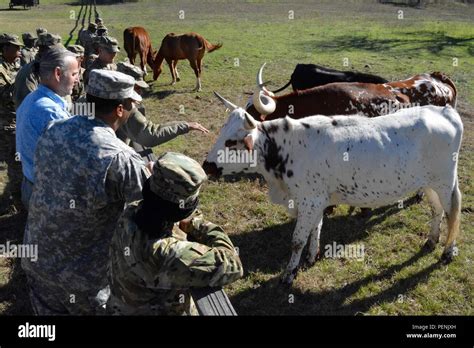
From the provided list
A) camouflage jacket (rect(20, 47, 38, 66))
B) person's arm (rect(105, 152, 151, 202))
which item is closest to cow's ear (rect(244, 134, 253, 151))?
person's arm (rect(105, 152, 151, 202))

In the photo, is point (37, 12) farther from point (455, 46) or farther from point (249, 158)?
point (249, 158)

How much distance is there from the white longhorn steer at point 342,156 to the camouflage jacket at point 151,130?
821mm

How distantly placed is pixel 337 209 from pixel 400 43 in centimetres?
1598

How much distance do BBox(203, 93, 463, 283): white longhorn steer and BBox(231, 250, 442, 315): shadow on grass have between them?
22 centimetres

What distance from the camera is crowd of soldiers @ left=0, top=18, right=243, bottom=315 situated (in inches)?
90.0

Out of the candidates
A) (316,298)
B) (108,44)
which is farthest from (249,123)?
(108,44)

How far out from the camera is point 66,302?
311cm

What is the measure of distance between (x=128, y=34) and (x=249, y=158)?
1054 centimetres

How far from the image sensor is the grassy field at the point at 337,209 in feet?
16.5

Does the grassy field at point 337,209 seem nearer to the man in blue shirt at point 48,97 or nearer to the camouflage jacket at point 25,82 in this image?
the camouflage jacket at point 25,82

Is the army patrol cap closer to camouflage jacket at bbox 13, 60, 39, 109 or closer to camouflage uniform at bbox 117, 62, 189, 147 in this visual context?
camouflage uniform at bbox 117, 62, 189, 147

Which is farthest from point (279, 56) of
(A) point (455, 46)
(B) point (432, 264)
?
(B) point (432, 264)

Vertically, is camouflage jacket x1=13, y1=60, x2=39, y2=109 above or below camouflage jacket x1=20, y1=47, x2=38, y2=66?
below

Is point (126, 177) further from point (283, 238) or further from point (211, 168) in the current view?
point (283, 238)
